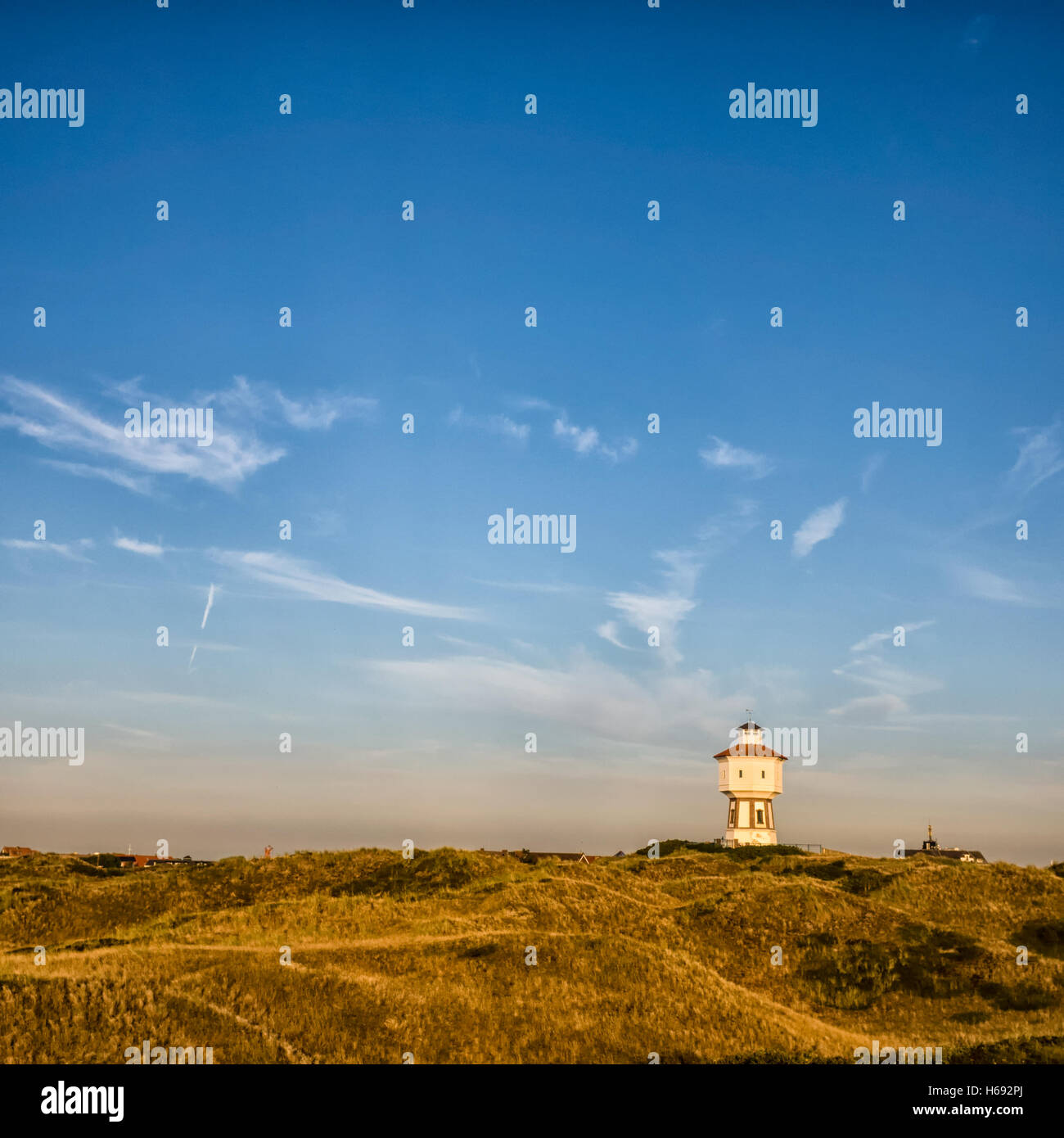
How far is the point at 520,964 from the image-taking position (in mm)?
30516

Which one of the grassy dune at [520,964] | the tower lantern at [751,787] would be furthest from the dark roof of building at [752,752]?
the grassy dune at [520,964]

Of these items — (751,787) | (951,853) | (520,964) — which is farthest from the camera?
(951,853)

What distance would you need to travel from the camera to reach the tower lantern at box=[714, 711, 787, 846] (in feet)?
276

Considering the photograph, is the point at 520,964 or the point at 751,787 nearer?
the point at 520,964

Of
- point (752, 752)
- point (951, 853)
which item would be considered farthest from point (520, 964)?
point (951, 853)

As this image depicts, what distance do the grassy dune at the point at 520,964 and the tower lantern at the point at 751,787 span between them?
95.0 feet

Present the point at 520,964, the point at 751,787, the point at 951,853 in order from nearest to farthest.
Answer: the point at 520,964, the point at 751,787, the point at 951,853

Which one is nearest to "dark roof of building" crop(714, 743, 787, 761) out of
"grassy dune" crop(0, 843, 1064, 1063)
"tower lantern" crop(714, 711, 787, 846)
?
"tower lantern" crop(714, 711, 787, 846)

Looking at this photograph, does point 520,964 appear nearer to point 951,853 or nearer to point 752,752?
point 752,752

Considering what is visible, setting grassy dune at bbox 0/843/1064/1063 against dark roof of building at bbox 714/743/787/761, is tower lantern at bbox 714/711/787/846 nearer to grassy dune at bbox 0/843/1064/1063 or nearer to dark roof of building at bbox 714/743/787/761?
dark roof of building at bbox 714/743/787/761

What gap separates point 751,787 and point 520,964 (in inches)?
2276

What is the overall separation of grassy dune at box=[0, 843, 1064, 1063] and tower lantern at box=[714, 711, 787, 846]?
2897 centimetres
